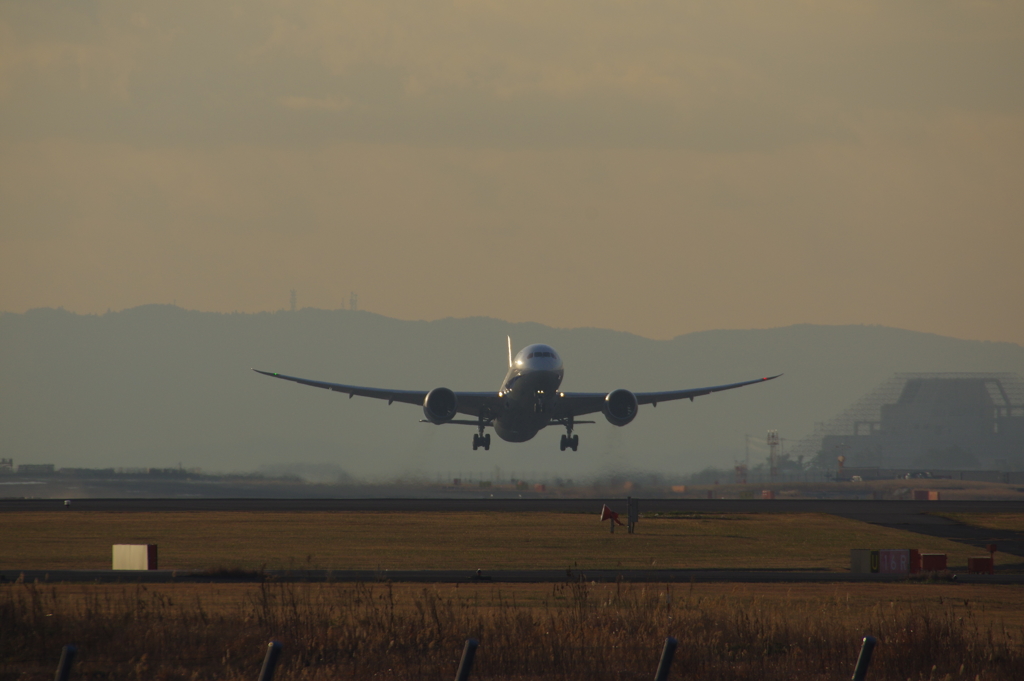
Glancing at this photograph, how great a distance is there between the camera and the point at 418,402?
68.0m

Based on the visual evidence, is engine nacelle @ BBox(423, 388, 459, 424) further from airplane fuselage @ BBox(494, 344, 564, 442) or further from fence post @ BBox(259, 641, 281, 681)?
fence post @ BBox(259, 641, 281, 681)

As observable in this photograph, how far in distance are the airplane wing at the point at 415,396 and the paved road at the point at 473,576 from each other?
34427 millimetres

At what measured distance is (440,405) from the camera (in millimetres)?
61312

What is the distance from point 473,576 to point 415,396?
40550mm

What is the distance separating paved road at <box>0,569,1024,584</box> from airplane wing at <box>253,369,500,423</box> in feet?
113

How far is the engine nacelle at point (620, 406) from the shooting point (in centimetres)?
6103

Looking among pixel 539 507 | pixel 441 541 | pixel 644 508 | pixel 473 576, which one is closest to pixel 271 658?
pixel 473 576

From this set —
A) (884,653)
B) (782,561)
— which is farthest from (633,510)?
(884,653)

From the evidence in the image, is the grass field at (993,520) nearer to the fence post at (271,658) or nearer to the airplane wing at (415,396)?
the airplane wing at (415,396)

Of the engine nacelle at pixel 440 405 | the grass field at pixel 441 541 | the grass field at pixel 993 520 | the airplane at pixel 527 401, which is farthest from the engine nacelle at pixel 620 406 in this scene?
the grass field at pixel 993 520

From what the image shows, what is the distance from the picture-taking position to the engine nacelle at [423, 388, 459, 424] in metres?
61.0

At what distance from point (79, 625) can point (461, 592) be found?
27.2 ft

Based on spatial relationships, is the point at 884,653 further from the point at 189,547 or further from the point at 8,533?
the point at 8,533

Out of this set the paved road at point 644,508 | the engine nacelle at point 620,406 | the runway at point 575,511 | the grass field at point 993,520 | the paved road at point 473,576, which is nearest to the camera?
the paved road at point 473,576
